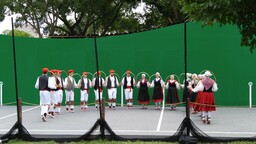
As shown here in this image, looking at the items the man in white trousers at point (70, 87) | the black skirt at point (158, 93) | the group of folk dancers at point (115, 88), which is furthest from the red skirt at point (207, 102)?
the man in white trousers at point (70, 87)

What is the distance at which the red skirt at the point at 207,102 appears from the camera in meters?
10.2

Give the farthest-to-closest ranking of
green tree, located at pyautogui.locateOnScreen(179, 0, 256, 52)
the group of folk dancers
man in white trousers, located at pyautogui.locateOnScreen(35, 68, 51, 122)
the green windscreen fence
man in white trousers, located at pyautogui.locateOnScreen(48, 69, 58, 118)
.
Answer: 1. the green windscreen fence
2. the group of folk dancers
3. man in white trousers, located at pyautogui.locateOnScreen(48, 69, 58, 118)
4. man in white trousers, located at pyautogui.locateOnScreen(35, 68, 51, 122)
5. green tree, located at pyautogui.locateOnScreen(179, 0, 256, 52)

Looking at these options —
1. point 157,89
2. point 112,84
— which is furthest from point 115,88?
point 157,89

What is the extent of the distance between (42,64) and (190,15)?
1085 cm

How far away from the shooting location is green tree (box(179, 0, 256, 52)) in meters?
5.16

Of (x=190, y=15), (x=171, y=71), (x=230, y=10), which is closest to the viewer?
(x=230, y=10)

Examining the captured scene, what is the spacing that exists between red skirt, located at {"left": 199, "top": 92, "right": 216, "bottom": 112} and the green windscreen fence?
4.52m

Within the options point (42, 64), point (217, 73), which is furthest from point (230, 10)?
point (42, 64)

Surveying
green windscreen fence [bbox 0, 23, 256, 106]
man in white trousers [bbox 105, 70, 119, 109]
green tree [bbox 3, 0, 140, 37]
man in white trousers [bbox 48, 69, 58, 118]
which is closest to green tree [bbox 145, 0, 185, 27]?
green tree [bbox 3, 0, 140, 37]

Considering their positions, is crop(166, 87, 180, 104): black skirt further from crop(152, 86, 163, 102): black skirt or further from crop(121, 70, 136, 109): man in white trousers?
crop(121, 70, 136, 109): man in white trousers

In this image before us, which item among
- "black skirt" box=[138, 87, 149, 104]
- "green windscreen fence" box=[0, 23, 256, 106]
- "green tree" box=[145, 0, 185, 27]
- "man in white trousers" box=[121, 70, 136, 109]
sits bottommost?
"black skirt" box=[138, 87, 149, 104]

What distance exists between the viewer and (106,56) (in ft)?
50.9

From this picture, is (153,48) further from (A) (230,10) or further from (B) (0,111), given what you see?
(A) (230,10)

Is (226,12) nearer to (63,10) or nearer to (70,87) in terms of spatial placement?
(70,87)
